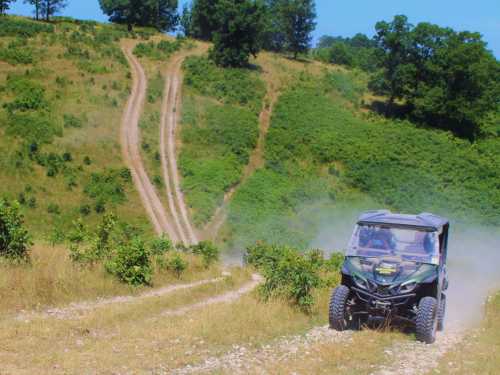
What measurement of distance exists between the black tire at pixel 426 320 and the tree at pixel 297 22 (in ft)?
186

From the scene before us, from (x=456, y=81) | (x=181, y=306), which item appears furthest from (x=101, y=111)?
(x=181, y=306)

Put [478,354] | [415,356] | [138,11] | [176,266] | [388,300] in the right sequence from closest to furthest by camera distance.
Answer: [415,356] → [478,354] → [388,300] → [176,266] → [138,11]

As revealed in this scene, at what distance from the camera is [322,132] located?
47812mm

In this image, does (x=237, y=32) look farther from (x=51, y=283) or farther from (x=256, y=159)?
(x=51, y=283)

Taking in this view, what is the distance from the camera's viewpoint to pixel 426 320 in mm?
10141

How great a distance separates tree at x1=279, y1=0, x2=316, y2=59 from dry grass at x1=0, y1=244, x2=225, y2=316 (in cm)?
5305

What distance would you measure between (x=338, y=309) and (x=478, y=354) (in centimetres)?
238

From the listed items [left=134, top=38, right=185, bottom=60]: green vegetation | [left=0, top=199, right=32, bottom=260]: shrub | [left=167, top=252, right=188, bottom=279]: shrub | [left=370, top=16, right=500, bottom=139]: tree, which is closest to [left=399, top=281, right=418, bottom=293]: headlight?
[left=167, top=252, right=188, bottom=279]: shrub

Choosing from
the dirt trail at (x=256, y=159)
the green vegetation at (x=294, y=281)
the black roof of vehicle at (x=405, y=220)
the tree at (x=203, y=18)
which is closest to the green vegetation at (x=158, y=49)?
the tree at (x=203, y=18)

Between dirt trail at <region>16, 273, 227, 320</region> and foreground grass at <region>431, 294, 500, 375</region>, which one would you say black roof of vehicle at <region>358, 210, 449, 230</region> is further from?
dirt trail at <region>16, 273, 227, 320</region>

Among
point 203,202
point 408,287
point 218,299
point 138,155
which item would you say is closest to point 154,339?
point 408,287

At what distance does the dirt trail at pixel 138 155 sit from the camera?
34688 mm

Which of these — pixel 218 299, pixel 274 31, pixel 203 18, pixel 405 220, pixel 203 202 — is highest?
pixel 203 18

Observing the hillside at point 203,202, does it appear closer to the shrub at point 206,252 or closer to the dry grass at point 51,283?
the dry grass at point 51,283
